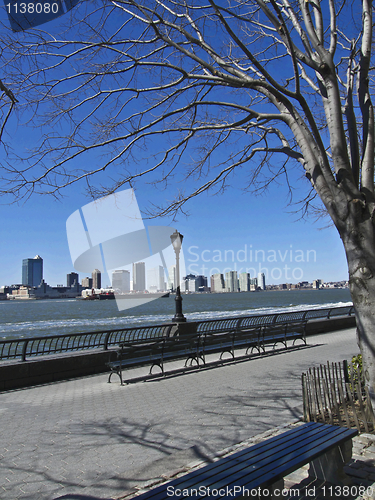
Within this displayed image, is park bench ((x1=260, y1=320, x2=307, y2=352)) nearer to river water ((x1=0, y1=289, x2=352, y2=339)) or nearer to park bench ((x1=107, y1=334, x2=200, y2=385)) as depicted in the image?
park bench ((x1=107, y1=334, x2=200, y2=385))

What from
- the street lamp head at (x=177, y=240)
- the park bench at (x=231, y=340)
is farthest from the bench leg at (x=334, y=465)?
the street lamp head at (x=177, y=240)

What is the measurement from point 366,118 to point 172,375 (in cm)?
699

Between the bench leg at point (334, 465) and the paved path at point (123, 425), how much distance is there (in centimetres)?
124

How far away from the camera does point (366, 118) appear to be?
5.63m

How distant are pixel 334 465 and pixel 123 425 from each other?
321cm

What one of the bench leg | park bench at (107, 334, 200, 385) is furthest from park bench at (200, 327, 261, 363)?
the bench leg

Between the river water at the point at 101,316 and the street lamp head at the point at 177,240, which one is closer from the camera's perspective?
the street lamp head at the point at 177,240

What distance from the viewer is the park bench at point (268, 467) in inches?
108

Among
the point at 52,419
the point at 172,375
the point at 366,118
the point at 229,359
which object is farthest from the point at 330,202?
the point at 229,359

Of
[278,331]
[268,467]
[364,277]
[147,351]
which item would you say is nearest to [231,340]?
[278,331]

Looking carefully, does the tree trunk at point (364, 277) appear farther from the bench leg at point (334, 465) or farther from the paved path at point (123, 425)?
the paved path at point (123, 425)

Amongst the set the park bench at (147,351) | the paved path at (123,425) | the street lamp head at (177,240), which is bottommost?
the paved path at (123,425)

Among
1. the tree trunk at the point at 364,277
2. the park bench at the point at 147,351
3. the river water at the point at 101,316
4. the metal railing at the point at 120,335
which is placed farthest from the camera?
the river water at the point at 101,316

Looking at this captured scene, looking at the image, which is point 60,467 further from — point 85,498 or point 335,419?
point 335,419
